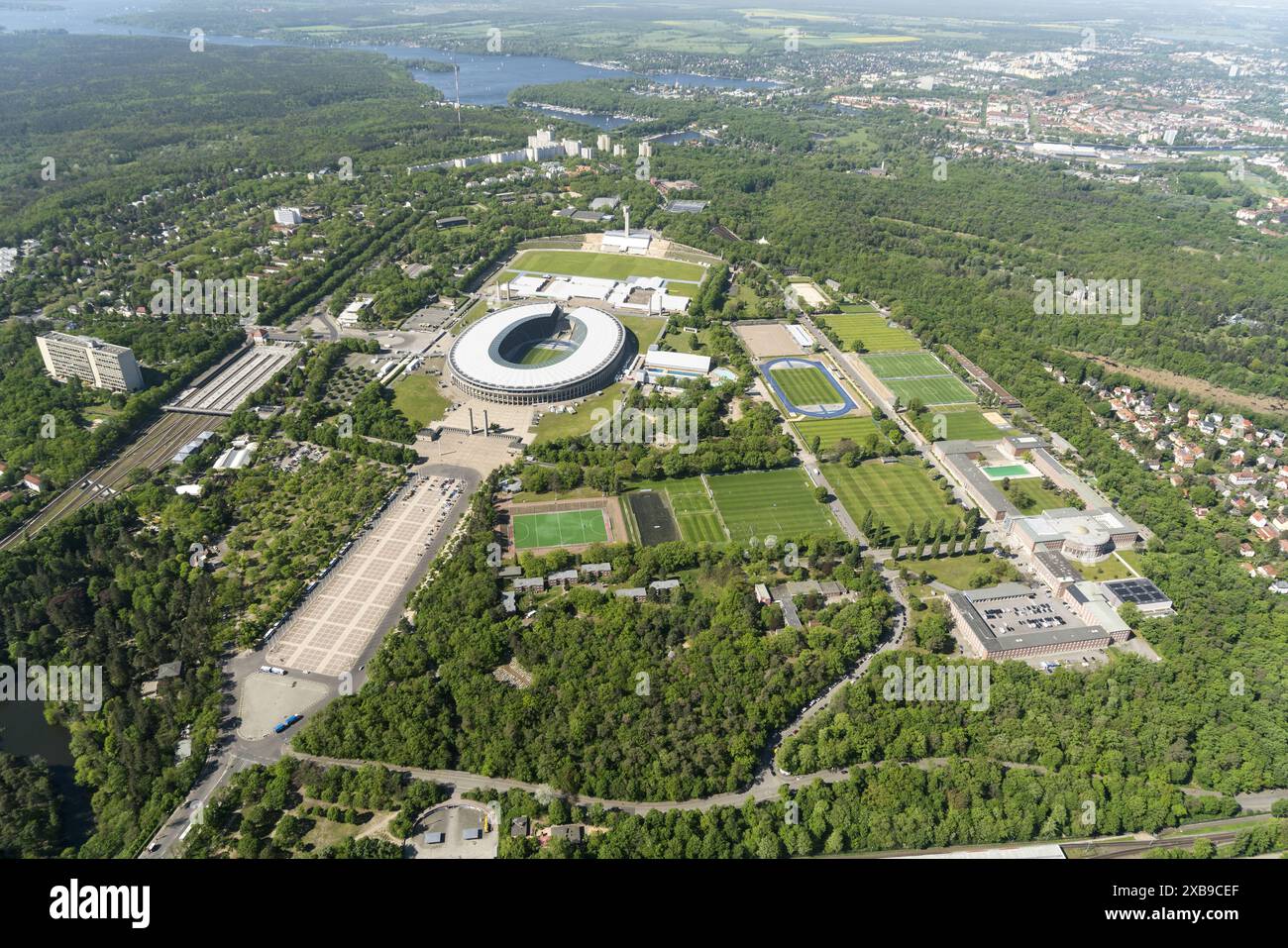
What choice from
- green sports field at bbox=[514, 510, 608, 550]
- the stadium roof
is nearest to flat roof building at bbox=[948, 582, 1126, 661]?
green sports field at bbox=[514, 510, 608, 550]

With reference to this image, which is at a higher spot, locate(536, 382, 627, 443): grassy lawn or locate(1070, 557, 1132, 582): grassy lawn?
locate(536, 382, 627, 443): grassy lawn

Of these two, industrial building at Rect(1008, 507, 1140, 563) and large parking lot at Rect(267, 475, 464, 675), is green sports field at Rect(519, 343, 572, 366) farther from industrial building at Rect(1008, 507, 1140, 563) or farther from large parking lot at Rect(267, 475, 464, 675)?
industrial building at Rect(1008, 507, 1140, 563)

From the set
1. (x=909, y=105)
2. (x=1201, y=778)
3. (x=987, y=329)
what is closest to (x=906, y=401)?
(x=987, y=329)

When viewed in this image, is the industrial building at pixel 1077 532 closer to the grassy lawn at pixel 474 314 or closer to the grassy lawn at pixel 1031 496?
the grassy lawn at pixel 1031 496

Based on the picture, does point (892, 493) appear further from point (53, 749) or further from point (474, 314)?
point (53, 749)

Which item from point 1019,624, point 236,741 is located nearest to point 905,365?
point 1019,624

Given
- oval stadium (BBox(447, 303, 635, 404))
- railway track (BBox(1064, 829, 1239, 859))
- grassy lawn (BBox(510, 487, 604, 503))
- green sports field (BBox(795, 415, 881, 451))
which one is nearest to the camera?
railway track (BBox(1064, 829, 1239, 859))

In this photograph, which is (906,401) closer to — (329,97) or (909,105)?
(909,105)
